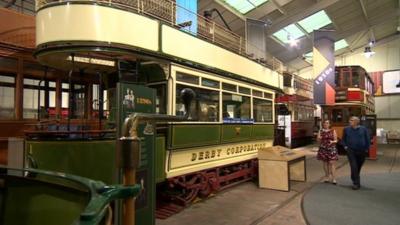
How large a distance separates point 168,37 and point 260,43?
713 centimetres

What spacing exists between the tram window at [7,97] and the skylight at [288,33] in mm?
15037

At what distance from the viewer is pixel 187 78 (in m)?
6.61

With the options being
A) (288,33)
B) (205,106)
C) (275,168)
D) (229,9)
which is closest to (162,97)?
(205,106)

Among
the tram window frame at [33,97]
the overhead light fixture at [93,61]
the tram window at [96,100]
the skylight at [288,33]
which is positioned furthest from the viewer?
the skylight at [288,33]

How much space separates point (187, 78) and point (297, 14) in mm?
12180

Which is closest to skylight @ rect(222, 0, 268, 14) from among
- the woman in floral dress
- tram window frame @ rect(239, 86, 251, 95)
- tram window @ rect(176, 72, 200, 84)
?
tram window frame @ rect(239, 86, 251, 95)

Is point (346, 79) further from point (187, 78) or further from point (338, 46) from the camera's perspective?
point (338, 46)

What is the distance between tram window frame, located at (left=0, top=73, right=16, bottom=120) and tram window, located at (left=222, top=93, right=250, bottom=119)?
14.0 ft

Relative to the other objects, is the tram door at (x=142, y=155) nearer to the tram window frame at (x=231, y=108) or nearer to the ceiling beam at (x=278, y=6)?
the tram window frame at (x=231, y=108)

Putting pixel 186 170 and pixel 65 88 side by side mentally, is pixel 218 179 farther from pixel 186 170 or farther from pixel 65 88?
pixel 65 88

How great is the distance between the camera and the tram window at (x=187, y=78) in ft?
20.9

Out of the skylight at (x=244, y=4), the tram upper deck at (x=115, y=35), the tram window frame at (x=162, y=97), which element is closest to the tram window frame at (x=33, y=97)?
the tram upper deck at (x=115, y=35)

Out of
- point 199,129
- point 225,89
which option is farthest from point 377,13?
point 199,129

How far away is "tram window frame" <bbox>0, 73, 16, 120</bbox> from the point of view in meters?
7.00
